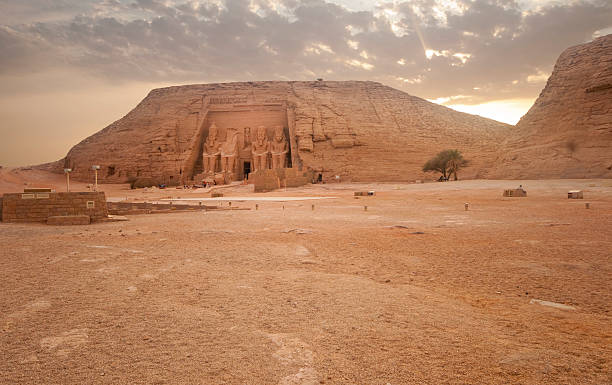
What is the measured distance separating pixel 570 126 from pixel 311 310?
85.1 ft

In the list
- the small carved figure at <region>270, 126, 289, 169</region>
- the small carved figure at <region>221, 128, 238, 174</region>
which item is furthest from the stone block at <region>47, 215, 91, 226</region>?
the small carved figure at <region>270, 126, 289, 169</region>

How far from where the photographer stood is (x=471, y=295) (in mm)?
3283

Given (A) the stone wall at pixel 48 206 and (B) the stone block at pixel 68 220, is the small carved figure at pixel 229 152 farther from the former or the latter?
(B) the stone block at pixel 68 220

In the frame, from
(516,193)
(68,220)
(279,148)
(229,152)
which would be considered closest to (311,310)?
(68,220)

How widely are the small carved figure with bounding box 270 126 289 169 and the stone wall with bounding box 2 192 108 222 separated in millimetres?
21549

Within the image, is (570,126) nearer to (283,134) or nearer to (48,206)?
(283,134)

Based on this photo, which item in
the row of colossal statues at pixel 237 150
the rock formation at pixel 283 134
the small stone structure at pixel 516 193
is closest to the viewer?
the small stone structure at pixel 516 193

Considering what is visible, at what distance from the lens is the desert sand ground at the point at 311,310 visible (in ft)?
6.59

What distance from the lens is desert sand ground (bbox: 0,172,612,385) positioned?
6.59ft

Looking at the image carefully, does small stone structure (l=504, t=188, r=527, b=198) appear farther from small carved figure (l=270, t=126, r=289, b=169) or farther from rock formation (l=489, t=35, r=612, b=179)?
small carved figure (l=270, t=126, r=289, b=169)

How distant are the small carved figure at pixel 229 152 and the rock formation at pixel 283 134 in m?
0.12

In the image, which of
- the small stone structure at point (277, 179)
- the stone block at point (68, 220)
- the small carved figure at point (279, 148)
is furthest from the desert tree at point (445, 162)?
the stone block at point (68, 220)

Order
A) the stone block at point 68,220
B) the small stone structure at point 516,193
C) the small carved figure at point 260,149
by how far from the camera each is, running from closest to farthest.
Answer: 1. the stone block at point 68,220
2. the small stone structure at point 516,193
3. the small carved figure at point 260,149

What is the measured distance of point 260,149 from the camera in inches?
1227
